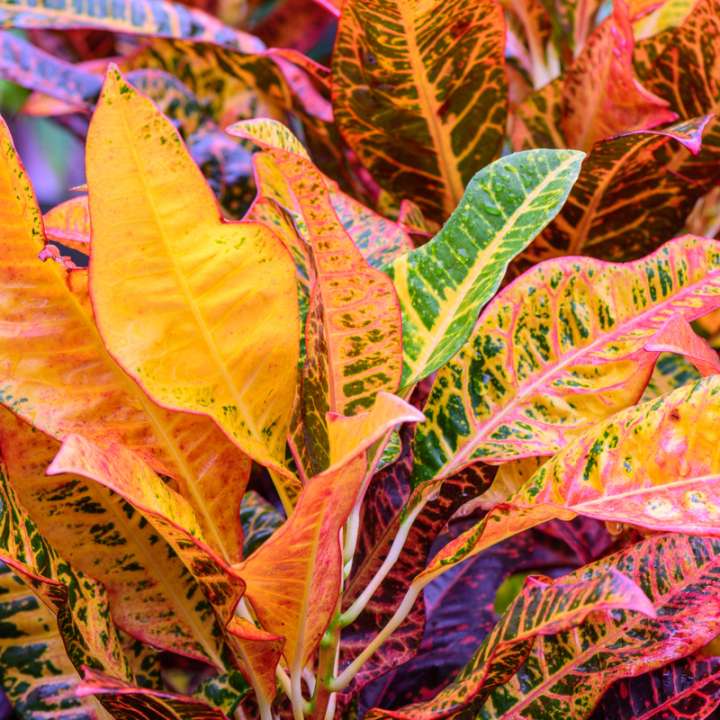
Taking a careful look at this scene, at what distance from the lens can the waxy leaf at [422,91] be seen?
71cm

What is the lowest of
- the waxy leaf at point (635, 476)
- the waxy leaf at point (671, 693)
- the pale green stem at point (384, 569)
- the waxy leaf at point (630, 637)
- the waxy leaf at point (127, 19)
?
the waxy leaf at point (671, 693)

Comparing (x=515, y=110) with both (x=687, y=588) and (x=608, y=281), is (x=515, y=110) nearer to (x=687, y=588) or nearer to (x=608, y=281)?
(x=608, y=281)

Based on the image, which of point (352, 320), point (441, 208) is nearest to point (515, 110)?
point (441, 208)

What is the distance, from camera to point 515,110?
2.78 ft

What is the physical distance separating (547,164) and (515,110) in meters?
0.31

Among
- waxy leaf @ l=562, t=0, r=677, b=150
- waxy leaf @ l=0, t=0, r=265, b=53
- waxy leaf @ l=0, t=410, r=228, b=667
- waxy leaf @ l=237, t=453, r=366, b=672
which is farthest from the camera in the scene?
waxy leaf @ l=0, t=0, r=265, b=53

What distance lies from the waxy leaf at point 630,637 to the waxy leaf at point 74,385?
210 millimetres

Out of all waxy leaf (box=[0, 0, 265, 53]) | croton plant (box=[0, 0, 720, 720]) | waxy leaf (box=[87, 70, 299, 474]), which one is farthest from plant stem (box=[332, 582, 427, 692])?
waxy leaf (box=[0, 0, 265, 53])

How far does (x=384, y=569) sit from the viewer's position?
1.86 ft

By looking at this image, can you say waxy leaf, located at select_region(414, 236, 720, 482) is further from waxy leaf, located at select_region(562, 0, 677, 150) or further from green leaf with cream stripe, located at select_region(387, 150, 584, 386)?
waxy leaf, located at select_region(562, 0, 677, 150)

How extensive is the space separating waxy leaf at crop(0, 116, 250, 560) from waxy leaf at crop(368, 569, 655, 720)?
0.49 feet

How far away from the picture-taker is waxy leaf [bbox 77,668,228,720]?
469 millimetres

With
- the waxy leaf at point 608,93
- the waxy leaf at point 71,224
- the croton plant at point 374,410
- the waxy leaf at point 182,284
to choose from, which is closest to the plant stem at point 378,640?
the croton plant at point 374,410

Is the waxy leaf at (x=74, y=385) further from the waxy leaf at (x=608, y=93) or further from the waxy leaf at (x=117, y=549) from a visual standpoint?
the waxy leaf at (x=608, y=93)
